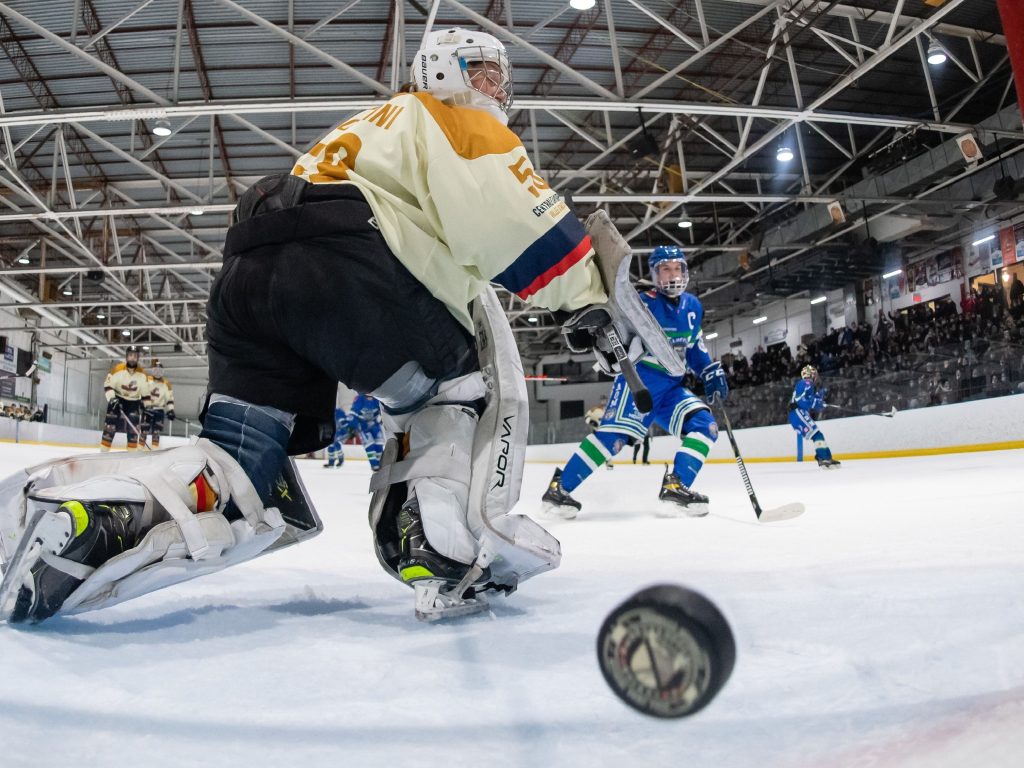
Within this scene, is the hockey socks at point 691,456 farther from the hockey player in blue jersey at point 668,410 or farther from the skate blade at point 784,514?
the skate blade at point 784,514

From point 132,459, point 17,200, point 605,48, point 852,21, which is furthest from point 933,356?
point 17,200

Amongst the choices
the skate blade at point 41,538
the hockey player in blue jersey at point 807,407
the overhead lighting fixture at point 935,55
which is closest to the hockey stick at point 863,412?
the hockey player in blue jersey at point 807,407

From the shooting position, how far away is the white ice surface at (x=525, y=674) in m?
0.62

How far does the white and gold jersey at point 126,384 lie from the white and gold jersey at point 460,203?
9100mm

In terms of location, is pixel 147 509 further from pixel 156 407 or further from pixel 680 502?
pixel 156 407

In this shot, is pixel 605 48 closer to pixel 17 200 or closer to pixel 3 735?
pixel 3 735

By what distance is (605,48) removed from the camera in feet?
28.5

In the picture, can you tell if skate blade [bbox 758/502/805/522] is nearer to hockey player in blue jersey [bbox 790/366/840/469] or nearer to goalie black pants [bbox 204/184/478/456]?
goalie black pants [bbox 204/184/478/456]

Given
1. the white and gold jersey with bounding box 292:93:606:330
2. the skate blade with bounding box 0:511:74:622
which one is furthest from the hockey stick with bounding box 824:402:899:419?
the skate blade with bounding box 0:511:74:622

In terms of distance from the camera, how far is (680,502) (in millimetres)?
3111

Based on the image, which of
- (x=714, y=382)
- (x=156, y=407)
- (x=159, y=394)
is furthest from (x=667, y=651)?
(x=156, y=407)

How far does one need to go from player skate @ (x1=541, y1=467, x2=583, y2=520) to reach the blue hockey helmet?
3.27 ft

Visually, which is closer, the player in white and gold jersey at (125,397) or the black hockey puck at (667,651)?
the black hockey puck at (667,651)

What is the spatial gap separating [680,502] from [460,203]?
88.9 inches
